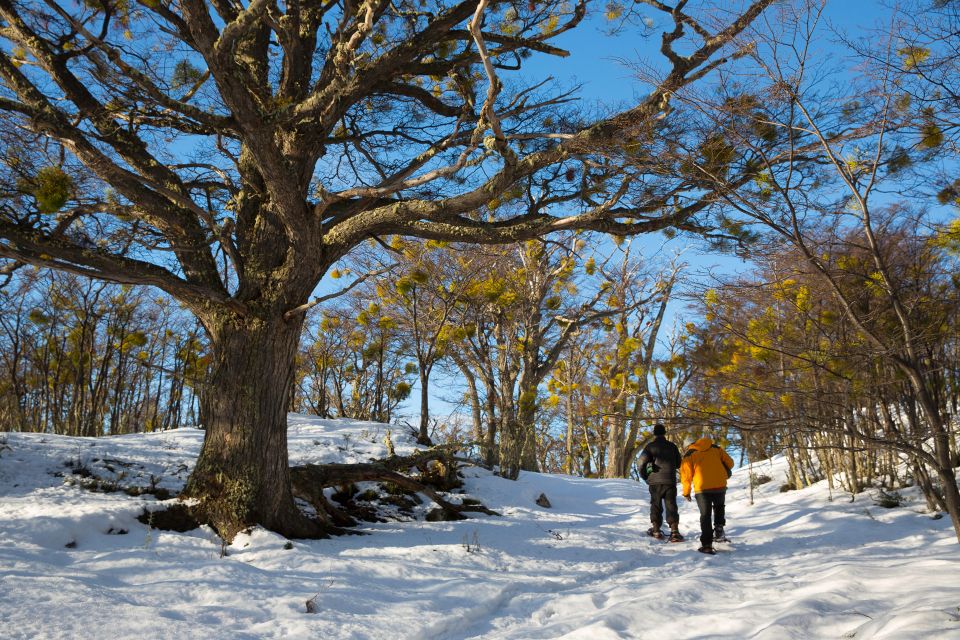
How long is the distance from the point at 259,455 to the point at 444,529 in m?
2.34

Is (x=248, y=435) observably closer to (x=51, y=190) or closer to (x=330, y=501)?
(x=330, y=501)

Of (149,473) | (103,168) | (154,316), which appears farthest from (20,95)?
(154,316)

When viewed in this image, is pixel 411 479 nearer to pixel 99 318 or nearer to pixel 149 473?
pixel 149 473

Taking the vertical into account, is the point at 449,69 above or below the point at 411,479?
above

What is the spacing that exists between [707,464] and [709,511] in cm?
71

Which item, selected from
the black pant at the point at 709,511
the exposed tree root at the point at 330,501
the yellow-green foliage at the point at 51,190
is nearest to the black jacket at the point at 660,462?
the black pant at the point at 709,511

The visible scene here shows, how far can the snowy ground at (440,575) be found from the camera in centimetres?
365

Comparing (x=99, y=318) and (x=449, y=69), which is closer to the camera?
(x=449, y=69)

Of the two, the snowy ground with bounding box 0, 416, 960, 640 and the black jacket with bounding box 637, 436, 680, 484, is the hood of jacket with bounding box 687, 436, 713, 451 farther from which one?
the snowy ground with bounding box 0, 416, 960, 640

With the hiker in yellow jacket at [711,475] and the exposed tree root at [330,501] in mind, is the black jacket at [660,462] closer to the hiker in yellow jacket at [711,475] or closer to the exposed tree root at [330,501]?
the hiker in yellow jacket at [711,475]

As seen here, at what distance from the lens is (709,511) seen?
24.0 ft

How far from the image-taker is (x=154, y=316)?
1700 cm

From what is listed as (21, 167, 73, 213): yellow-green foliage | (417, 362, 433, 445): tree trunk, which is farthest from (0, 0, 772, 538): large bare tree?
(417, 362, 433, 445): tree trunk

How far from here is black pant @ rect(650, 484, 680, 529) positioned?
8.19 metres
